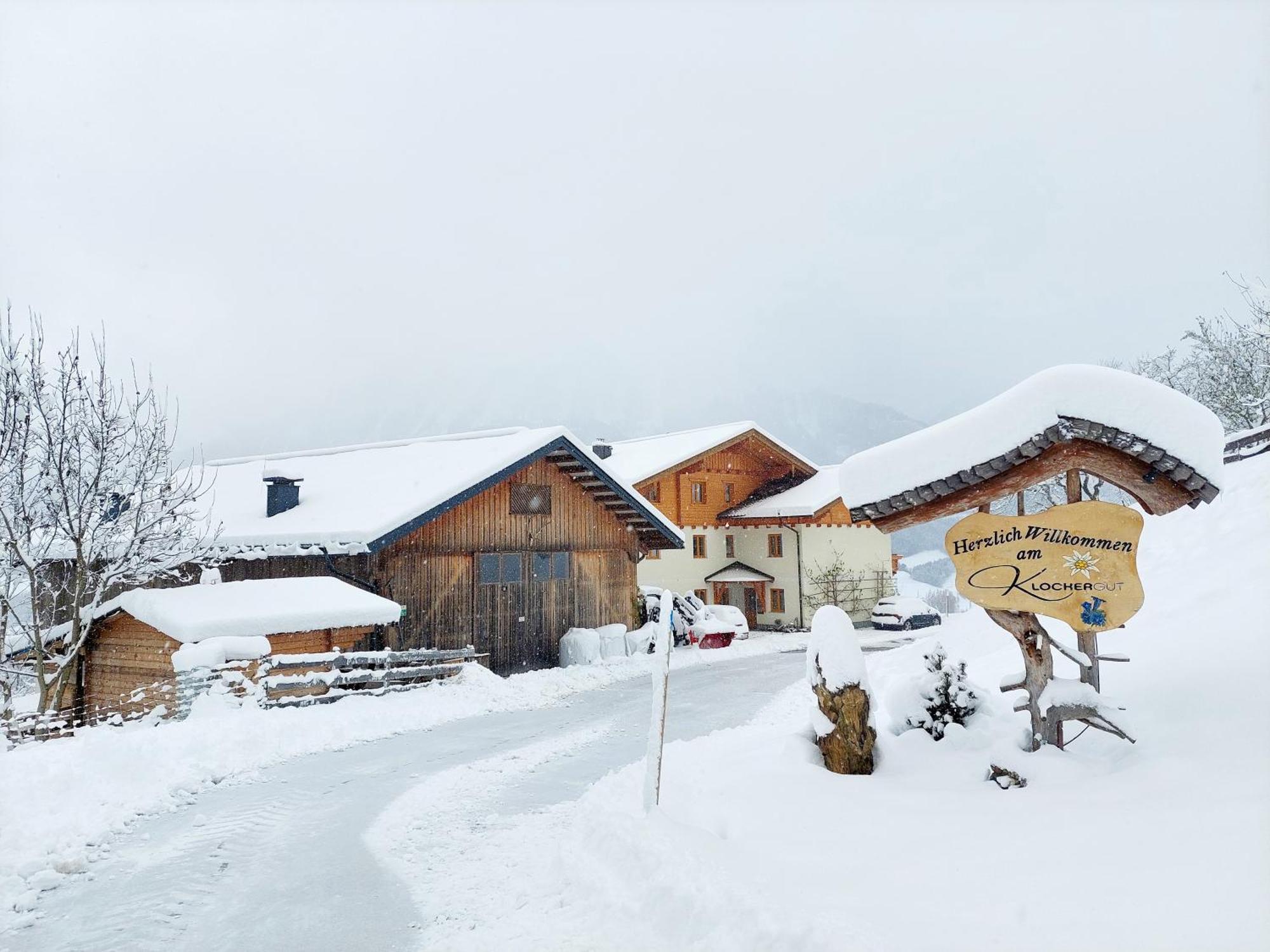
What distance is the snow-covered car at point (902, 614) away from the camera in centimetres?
3425

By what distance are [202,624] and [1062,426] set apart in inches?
525

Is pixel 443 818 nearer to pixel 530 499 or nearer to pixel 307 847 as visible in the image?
pixel 307 847

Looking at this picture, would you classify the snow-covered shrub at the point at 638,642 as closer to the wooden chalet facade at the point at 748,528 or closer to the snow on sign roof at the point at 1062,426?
the wooden chalet facade at the point at 748,528

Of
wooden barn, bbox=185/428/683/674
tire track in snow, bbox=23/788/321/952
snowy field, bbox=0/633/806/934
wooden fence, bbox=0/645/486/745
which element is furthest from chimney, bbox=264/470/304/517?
tire track in snow, bbox=23/788/321/952

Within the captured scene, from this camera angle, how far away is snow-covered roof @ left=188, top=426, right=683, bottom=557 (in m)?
18.9

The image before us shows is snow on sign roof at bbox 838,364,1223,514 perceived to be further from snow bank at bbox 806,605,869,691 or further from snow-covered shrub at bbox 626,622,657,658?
snow-covered shrub at bbox 626,622,657,658

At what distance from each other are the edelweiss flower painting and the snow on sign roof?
987 millimetres

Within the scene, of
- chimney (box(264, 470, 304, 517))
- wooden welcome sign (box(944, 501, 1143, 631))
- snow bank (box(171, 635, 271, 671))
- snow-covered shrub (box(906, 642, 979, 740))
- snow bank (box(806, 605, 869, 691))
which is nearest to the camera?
wooden welcome sign (box(944, 501, 1143, 631))

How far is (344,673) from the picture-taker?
15203 millimetres

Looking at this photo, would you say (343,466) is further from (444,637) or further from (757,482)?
(757,482)

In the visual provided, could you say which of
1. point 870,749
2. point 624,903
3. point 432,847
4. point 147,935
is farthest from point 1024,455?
point 147,935

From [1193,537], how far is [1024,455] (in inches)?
329

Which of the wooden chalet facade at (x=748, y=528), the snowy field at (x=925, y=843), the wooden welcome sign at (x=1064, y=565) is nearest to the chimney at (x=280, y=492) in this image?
the wooden chalet facade at (x=748, y=528)

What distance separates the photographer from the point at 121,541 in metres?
16.7
